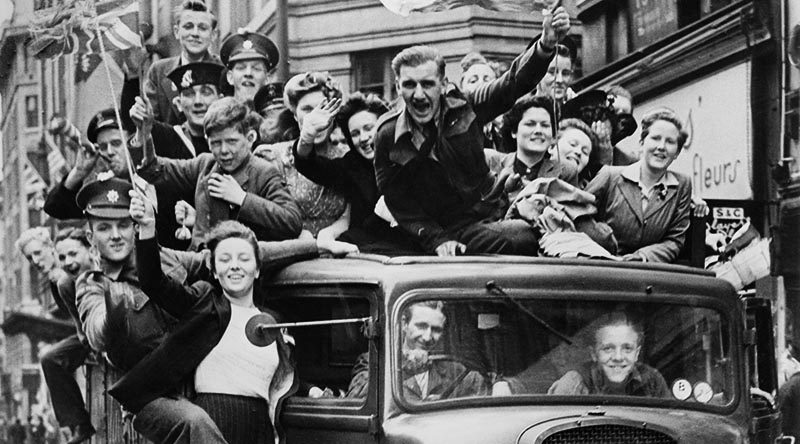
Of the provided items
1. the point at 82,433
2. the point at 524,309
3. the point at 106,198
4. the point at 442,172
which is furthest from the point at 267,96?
the point at 524,309

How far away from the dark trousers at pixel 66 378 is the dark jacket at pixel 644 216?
2.53m

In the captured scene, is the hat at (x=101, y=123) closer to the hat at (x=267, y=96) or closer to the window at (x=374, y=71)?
the hat at (x=267, y=96)

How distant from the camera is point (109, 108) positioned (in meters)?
7.13

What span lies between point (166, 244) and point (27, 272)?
1.30 meters

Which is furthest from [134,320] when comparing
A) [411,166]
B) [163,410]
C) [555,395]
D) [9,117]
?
[9,117]

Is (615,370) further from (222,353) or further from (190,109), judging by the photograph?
(190,109)

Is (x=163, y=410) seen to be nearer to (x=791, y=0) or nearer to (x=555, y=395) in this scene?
(x=555, y=395)

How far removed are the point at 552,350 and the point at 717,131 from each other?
3.47m

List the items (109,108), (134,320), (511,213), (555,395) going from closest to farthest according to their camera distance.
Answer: (555,395)
(134,320)
(511,213)
(109,108)

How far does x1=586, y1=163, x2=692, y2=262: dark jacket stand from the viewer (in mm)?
6652

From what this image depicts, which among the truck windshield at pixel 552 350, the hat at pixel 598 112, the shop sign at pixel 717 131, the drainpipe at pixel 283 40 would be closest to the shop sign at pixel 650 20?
the shop sign at pixel 717 131

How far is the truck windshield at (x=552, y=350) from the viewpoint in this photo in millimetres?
5301

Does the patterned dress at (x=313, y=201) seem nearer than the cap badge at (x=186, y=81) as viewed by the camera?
Yes

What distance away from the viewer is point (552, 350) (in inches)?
214
